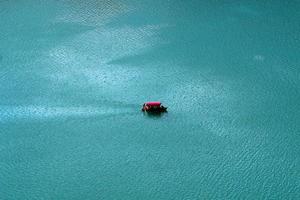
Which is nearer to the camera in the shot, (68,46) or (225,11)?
(68,46)

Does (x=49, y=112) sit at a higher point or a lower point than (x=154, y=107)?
lower

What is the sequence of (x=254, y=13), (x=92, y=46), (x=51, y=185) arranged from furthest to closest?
(x=254, y=13) → (x=92, y=46) → (x=51, y=185)

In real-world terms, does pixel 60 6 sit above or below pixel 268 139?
above

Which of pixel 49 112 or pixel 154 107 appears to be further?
pixel 49 112

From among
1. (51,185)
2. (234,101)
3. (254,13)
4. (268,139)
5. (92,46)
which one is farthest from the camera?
(254,13)

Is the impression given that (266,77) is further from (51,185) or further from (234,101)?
(51,185)

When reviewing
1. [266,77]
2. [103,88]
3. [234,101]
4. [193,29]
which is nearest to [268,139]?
[234,101]

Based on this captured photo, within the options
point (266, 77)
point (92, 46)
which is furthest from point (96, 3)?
point (266, 77)
